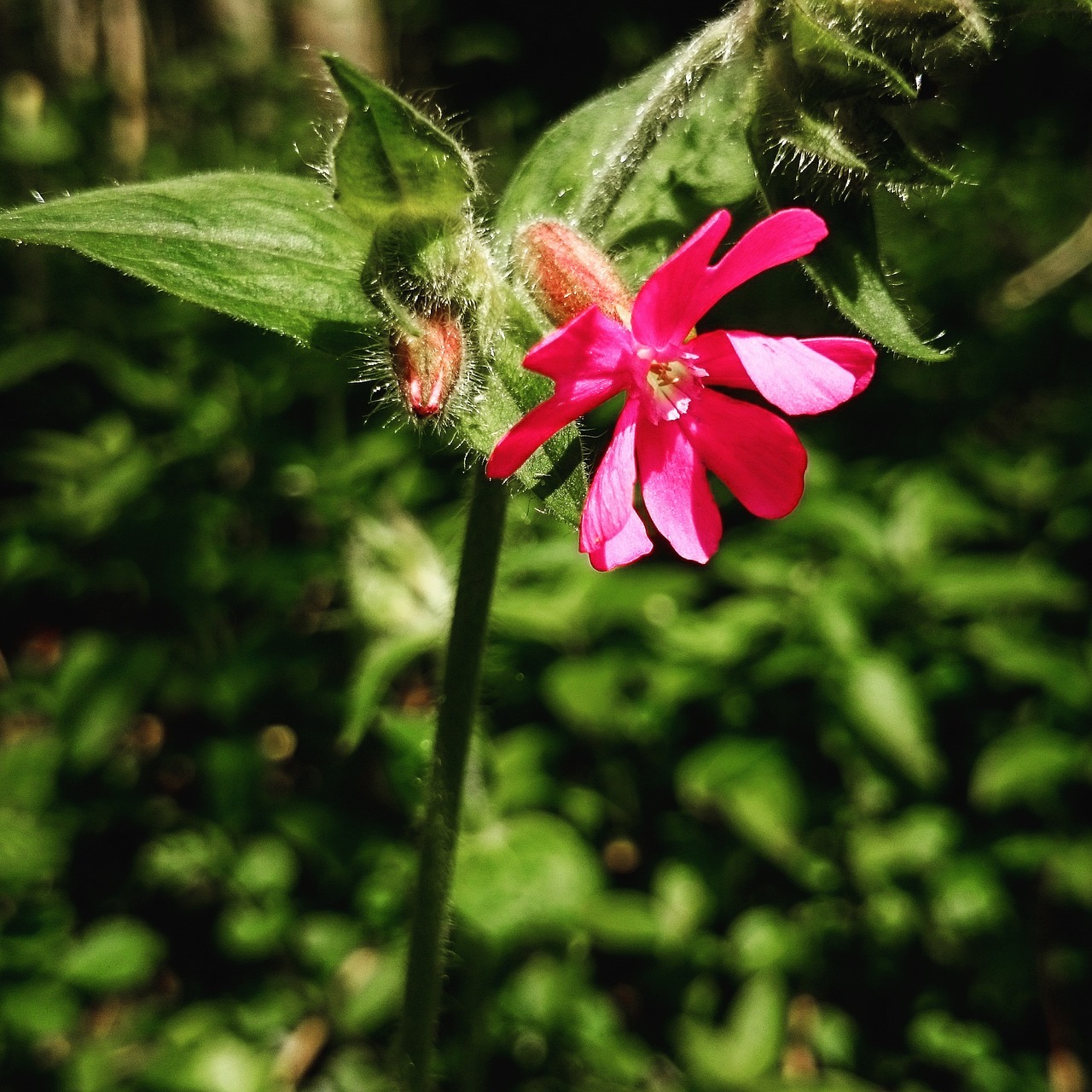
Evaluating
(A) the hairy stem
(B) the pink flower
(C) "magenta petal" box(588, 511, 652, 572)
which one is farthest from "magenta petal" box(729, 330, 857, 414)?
(A) the hairy stem

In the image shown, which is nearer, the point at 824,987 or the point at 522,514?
the point at 522,514

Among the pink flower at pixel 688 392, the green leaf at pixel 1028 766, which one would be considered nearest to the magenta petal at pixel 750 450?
the pink flower at pixel 688 392

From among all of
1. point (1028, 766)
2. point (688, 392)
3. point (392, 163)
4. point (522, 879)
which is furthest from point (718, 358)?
point (1028, 766)

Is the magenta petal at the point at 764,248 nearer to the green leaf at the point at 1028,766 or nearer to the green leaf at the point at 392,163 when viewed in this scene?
the green leaf at the point at 392,163

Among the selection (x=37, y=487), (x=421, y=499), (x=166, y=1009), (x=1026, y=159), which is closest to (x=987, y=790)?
(x=421, y=499)

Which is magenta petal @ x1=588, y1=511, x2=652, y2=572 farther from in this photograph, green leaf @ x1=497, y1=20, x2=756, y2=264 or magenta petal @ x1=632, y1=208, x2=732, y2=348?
green leaf @ x1=497, y1=20, x2=756, y2=264

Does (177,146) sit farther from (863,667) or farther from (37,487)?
(863,667)

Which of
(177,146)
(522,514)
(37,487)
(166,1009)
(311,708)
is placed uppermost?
(177,146)

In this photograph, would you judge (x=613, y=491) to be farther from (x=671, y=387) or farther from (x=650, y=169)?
(x=650, y=169)
